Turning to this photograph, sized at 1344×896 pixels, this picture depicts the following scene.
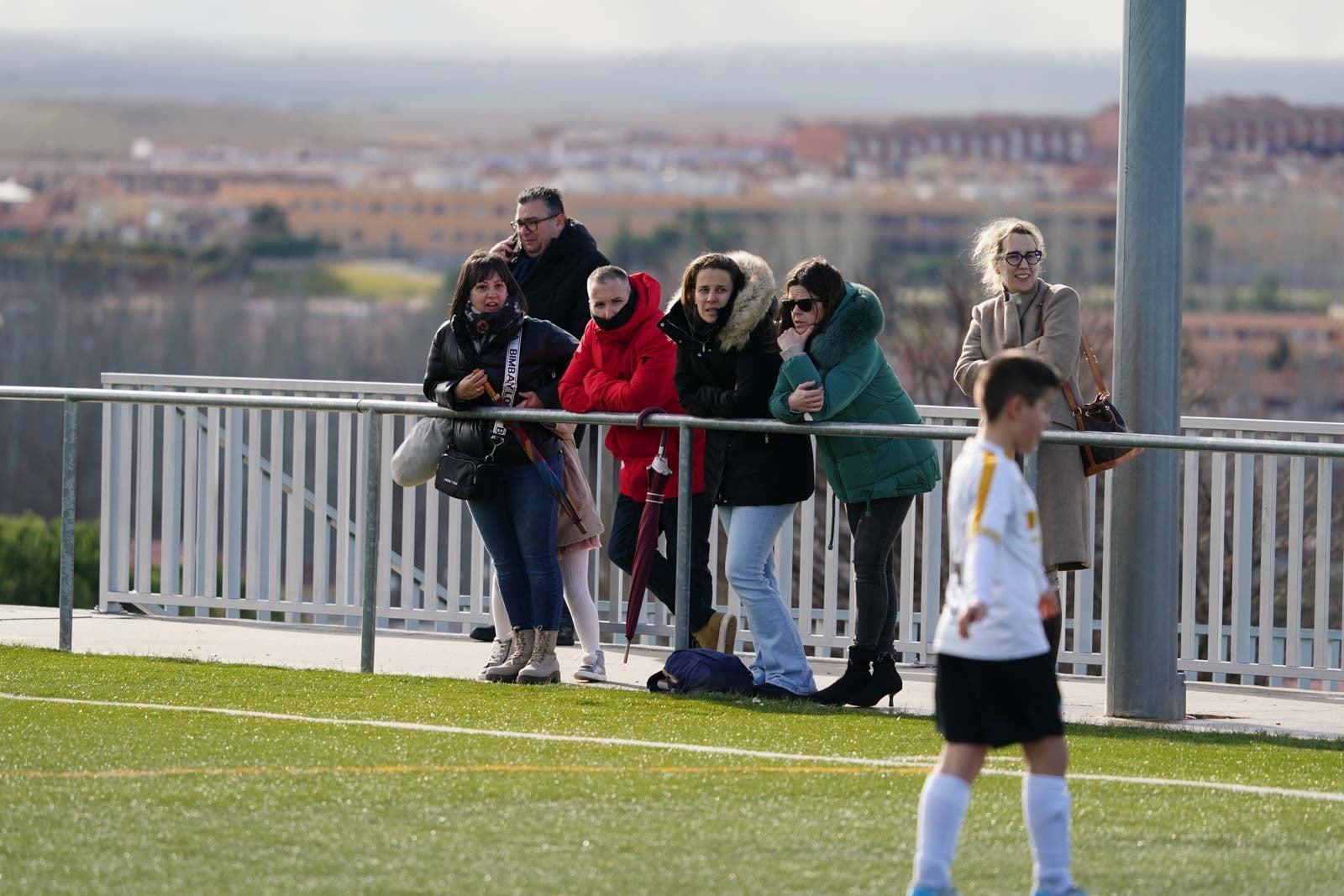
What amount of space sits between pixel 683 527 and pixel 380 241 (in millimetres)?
142521

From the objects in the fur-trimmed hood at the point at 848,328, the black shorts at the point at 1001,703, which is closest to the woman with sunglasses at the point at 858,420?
the fur-trimmed hood at the point at 848,328

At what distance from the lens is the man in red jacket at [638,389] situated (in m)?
8.43

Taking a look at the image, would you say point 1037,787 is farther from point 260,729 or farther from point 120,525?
point 120,525

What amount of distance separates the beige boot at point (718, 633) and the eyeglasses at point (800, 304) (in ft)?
4.70

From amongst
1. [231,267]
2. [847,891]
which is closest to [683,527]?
[847,891]

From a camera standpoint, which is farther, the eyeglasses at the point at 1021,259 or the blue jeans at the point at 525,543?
the blue jeans at the point at 525,543

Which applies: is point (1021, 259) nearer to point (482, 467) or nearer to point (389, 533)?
point (482, 467)

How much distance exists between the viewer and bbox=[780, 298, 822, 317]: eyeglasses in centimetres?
789

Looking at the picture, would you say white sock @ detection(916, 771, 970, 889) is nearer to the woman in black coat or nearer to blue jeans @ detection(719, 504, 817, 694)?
blue jeans @ detection(719, 504, 817, 694)

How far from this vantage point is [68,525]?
954 centimetres

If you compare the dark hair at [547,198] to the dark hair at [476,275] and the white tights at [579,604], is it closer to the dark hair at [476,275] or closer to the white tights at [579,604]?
the dark hair at [476,275]

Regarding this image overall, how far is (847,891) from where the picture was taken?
4973mm

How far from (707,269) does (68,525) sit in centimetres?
342

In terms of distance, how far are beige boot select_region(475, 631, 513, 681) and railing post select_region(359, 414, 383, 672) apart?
0.50m
